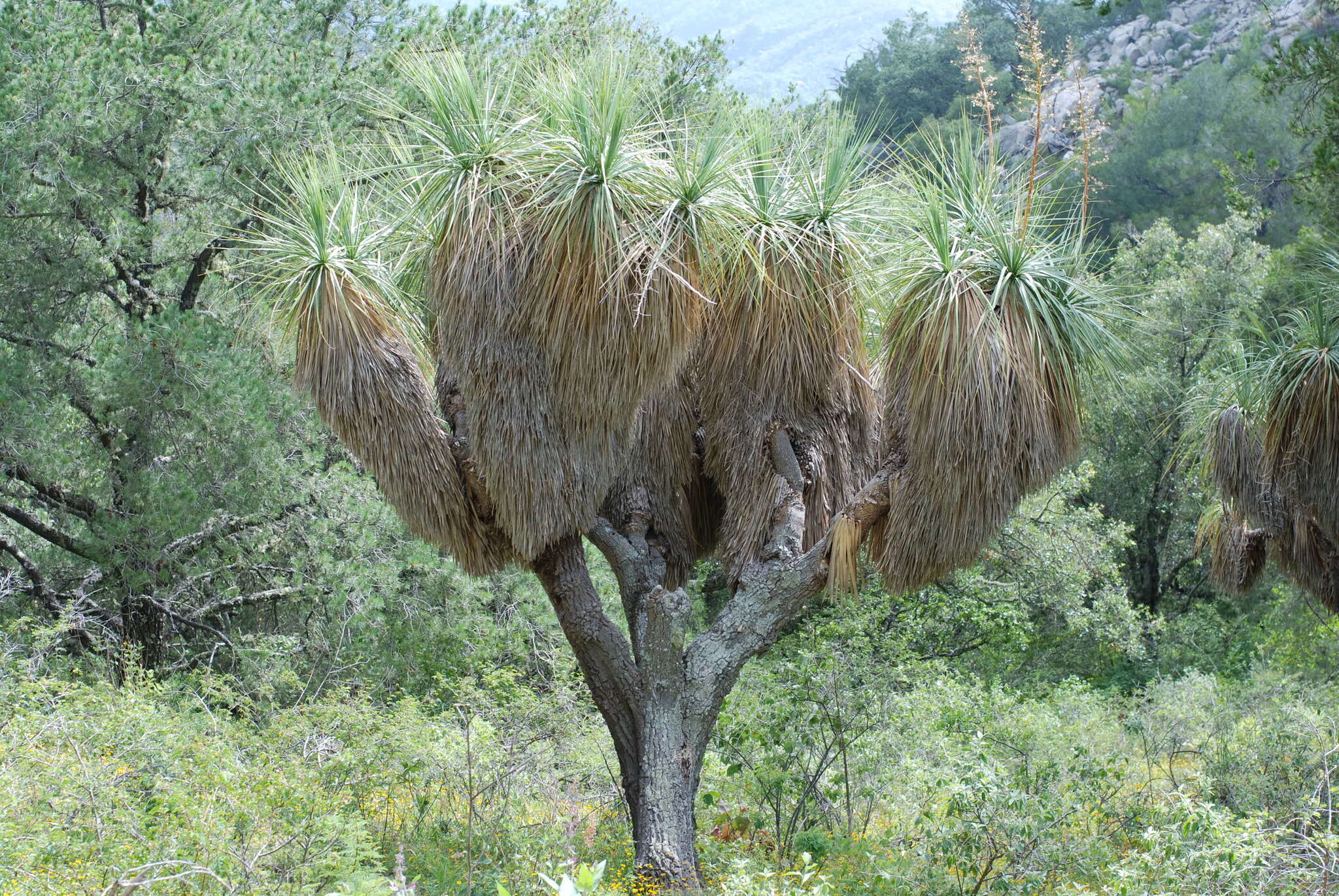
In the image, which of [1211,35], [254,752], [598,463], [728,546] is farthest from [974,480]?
[1211,35]

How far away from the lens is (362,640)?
10688 mm

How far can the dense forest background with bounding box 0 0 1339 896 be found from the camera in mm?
5816

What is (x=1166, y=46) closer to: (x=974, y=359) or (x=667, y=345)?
(x=974, y=359)

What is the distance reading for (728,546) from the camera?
6.84 meters

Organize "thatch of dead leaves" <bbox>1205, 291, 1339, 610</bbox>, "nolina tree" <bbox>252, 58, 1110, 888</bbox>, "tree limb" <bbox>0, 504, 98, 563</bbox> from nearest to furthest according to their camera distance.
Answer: "nolina tree" <bbox>252, 58, 1110, 888</bbox>
"thatch of dead leaves" <bbox>1205, 291, 1339, 610</bbox>
"tree limb" <bbox>0, 504, 98, 563</bbox>

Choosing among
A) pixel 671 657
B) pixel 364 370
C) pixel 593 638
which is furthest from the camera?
pixel 593 638

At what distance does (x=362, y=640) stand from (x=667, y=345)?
615 cm

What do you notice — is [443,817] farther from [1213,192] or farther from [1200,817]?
[1213,192]

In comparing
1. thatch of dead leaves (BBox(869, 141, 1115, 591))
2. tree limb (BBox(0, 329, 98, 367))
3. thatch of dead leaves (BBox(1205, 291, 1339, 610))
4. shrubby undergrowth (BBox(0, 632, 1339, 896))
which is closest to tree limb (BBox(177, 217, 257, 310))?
tree limb (BBox(0, 329, 98, 367))

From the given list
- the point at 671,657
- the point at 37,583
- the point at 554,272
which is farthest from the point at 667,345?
the point at 37,583

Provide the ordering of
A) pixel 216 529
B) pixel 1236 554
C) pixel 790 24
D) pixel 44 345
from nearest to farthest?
pixel 1236 554, pixel 44 345, pixel 216 529, pixel 790 24

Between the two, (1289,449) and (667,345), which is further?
(1289,449)

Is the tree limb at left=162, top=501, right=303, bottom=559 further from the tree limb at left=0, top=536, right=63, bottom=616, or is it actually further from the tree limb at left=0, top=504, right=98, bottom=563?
the tree limb at left=0, top=536, right=63, bottom=616

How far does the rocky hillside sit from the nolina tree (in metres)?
27.4
